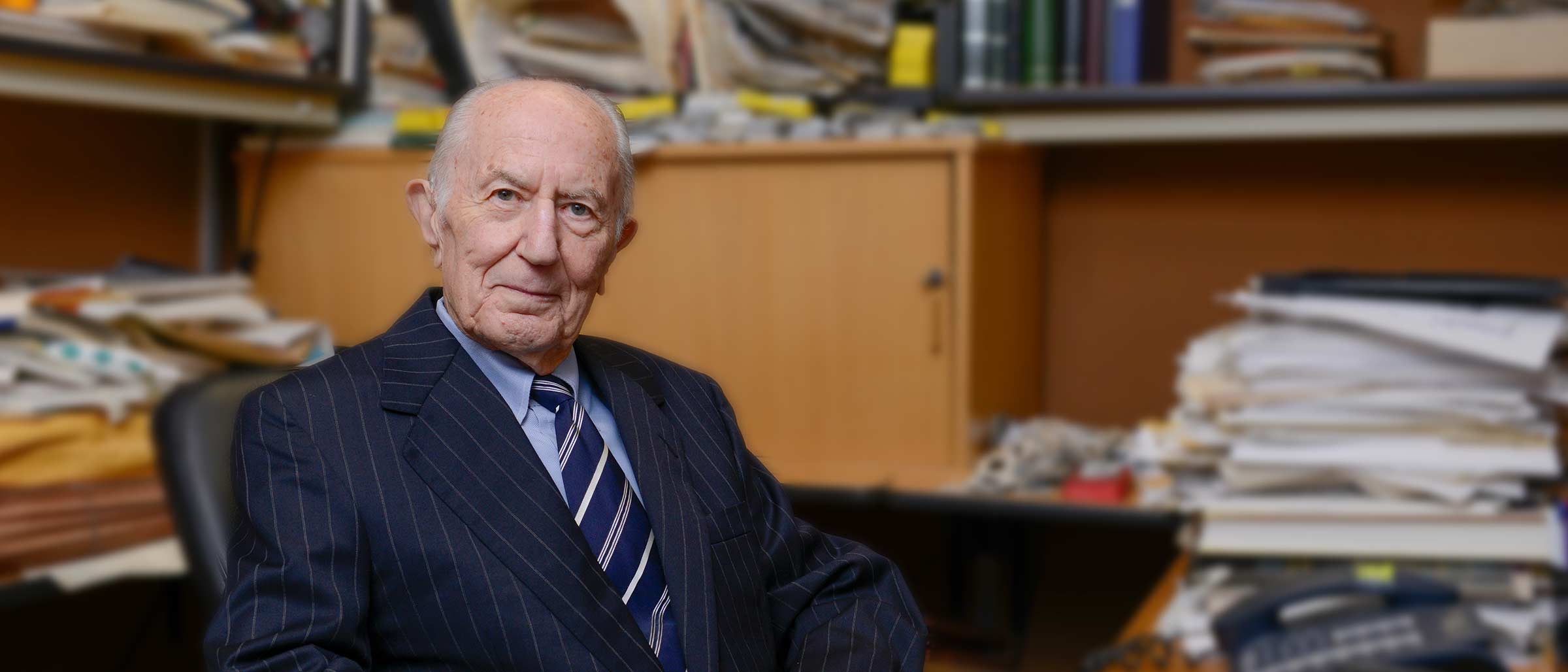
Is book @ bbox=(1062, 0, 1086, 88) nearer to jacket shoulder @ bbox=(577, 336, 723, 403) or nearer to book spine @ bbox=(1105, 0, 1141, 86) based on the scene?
book spine @ bbox=(1105, 0, 1141, 86)

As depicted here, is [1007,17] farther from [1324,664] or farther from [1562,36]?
[1324,664]

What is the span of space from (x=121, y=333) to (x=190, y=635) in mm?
798

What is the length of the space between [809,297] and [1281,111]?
28.7 inches

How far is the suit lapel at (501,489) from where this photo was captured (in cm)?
66

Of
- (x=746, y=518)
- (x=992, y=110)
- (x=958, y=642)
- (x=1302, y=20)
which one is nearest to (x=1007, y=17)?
(x=992, y=110)

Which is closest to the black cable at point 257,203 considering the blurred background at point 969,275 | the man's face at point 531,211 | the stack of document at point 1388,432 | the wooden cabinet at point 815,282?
the blurred background at point 969,275

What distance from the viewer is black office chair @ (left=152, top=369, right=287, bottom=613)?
1.23 metres

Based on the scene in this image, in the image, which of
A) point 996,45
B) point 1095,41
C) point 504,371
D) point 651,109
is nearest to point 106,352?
point 651,109

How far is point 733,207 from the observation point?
6.68 feet

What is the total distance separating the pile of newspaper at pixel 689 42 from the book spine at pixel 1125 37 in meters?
0.33

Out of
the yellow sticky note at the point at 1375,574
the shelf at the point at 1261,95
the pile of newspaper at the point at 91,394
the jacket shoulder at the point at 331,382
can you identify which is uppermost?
the shelf at the point at 1261,95

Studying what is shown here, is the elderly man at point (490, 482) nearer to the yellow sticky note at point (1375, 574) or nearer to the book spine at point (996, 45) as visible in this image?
the yellow sticky note at point (1375, 574)

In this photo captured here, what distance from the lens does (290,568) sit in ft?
2.03

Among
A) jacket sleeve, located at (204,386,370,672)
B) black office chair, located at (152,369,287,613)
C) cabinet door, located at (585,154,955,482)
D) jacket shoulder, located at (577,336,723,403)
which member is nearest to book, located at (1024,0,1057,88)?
cabinet door, located at (585,154,955,482)
